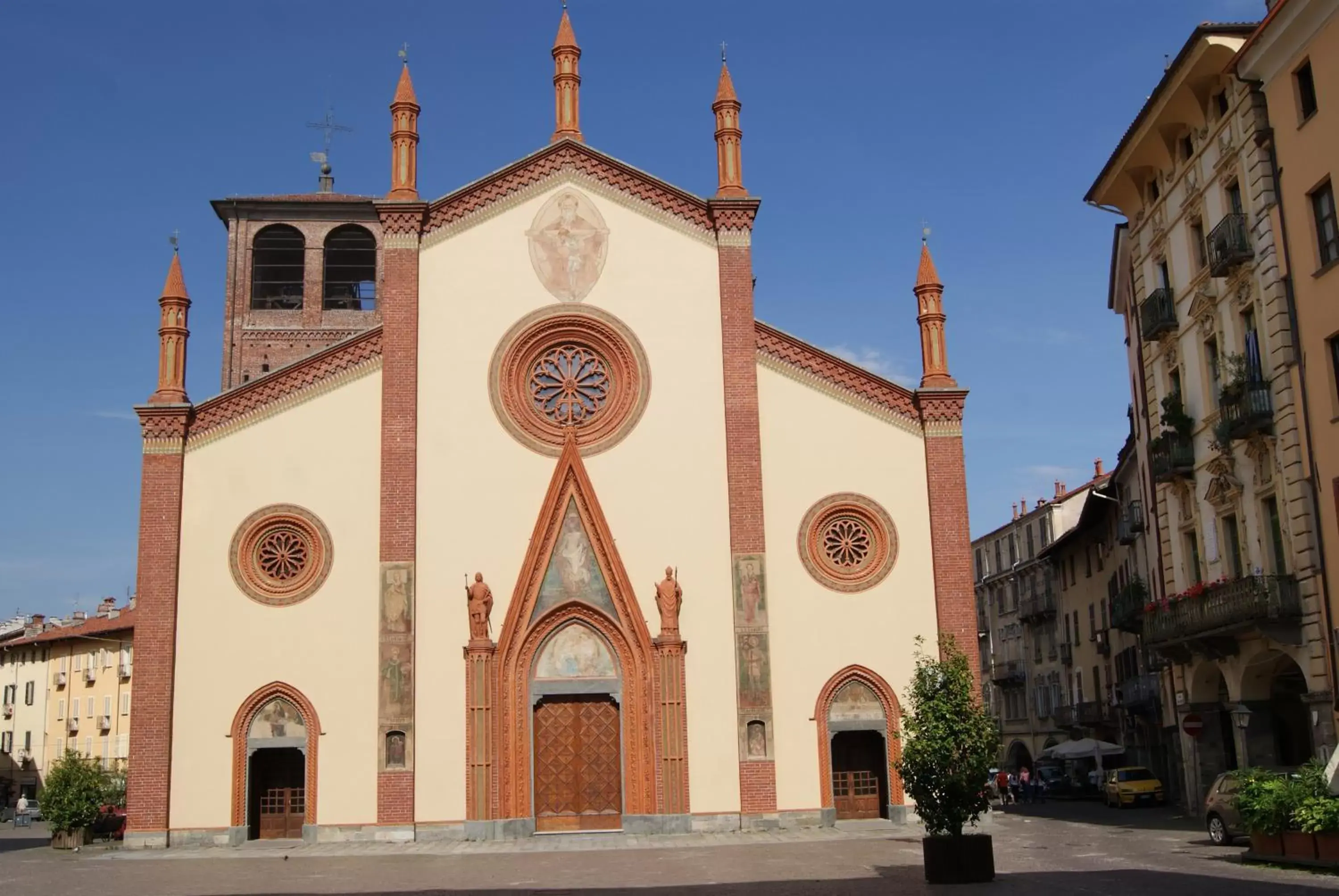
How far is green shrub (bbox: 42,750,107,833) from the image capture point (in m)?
29.6

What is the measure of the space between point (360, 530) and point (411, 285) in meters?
5.93

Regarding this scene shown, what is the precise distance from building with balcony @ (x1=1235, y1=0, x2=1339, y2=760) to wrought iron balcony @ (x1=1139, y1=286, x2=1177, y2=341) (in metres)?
5.56

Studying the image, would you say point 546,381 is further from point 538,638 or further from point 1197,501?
point 1197,501

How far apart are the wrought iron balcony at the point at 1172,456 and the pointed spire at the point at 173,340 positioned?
2204cm

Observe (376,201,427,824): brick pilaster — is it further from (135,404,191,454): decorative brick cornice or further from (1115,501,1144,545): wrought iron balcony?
(1115,501,1144,545): wrought iron balcony

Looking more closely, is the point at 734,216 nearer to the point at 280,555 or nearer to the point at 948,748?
the point at 280,555

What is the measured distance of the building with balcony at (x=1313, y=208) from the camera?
21.9 meters

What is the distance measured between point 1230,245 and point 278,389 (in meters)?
20.4

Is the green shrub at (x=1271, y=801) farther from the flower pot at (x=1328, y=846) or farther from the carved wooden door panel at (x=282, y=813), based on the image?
the carved wooden door panel at (x=282, y=813)

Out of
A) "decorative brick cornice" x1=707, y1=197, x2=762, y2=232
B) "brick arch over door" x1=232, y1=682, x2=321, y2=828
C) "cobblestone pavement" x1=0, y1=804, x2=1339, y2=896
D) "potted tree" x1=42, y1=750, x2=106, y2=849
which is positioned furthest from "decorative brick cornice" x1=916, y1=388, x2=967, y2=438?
"potted tree" x1=42, y1=750, x2=106, y2=849

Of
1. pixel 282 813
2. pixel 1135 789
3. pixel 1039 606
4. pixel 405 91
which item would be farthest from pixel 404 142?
pixel 1039 606

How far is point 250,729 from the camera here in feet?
93.2

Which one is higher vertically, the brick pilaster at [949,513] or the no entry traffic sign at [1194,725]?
the brick pilaster at [949,513]

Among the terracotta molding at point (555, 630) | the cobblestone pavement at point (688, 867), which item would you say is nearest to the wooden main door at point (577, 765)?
the terracotta molding at point (555, 630)
